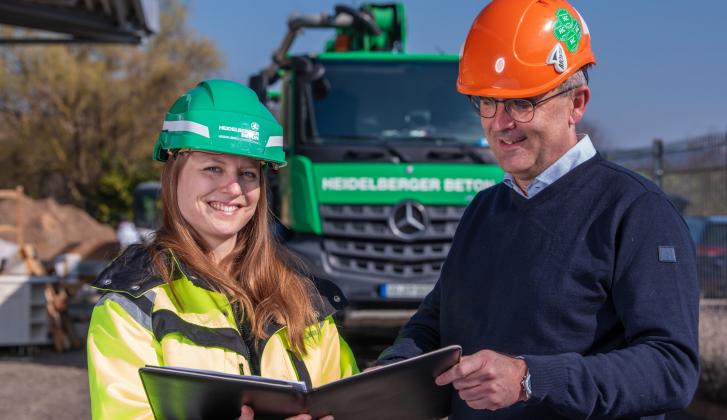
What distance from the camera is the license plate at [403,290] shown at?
26.0ft

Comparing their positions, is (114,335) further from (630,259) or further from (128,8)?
(128,8)

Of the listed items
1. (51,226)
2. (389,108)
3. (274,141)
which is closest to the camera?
(274,141)

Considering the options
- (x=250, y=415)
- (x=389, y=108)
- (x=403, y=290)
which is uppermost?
(x=389, y=108)

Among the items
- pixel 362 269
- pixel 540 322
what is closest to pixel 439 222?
pixel 362 269

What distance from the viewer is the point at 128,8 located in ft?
35.2

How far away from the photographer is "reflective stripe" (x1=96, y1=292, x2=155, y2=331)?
2.14 m

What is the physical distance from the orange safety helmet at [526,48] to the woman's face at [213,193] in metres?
0.70

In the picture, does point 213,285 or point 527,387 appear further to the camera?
point 213,285

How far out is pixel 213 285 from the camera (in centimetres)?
236

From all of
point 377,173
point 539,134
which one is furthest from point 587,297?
point 377,173

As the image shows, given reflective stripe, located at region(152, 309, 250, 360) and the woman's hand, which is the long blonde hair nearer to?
reflective stripe, located at region(152, 309, 250, 360)

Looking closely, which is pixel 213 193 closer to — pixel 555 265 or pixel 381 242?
pixel 555 265

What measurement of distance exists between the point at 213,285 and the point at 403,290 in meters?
5.65

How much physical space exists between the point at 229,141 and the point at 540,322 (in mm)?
958
